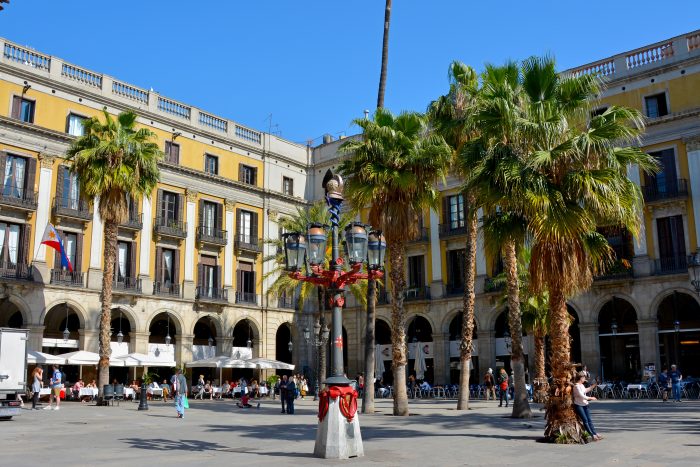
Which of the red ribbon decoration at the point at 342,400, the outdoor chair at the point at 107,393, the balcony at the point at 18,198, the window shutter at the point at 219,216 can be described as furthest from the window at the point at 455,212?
the red ribbon decoration at the point at 342,400

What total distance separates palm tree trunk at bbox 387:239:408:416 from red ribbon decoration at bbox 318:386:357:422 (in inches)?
381

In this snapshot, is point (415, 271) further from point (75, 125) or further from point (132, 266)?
point (75, 125)

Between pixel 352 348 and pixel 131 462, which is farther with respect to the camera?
pixel 352 348

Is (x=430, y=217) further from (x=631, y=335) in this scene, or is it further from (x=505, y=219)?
(x=505, y=219)

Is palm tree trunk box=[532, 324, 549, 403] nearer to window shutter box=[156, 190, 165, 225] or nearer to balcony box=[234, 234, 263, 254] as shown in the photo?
balcony box=[234, 234, 263, 254]

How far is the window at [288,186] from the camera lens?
45.7m

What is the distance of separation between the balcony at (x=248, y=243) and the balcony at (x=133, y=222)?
255 inches

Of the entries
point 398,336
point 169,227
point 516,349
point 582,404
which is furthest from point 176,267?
point 582,404

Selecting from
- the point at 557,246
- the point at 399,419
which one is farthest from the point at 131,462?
the point at 399,419

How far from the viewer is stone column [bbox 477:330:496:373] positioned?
3831cm

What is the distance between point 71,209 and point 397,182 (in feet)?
64.9

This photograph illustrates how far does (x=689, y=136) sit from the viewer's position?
32.7 metres

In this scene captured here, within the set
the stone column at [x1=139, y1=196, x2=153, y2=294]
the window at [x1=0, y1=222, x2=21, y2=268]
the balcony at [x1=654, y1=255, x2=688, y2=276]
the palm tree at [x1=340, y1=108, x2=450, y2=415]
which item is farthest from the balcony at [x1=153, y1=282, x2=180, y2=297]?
the balcony at [x1=654, y1=255, x2=688, y2=276]

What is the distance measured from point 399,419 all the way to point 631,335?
20.3 m
